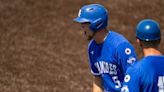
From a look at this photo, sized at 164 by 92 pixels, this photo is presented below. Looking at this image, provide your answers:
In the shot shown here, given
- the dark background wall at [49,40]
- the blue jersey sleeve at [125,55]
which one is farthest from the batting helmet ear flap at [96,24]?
the dark background wall at [49,40]

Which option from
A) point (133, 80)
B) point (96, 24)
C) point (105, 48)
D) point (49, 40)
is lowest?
point (49, 40)

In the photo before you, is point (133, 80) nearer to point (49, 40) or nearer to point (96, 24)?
point (96, 24)

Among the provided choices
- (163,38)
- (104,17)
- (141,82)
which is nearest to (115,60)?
(104,17)

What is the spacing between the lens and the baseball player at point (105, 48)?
6.53 meters

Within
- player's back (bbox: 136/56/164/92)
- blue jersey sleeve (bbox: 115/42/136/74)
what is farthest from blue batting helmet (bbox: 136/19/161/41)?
blue jersey sleeve (bbox: 115/42/136/74)

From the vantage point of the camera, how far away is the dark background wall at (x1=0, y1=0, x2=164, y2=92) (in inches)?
448

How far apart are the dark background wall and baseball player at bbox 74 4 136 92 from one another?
4.22 meters

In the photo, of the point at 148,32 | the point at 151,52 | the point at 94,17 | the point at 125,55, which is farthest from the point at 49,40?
the point at 151,52

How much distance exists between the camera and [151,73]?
545cm

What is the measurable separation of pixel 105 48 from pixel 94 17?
48 cm

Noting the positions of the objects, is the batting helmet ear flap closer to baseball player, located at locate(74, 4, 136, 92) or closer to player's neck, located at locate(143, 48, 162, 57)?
baseball player, located at locate(74, 4, 136, 92)

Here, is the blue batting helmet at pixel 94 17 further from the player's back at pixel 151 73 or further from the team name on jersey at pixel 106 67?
the player's back at pixel 151 73

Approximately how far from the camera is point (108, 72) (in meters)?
6.78

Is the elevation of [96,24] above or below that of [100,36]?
above
